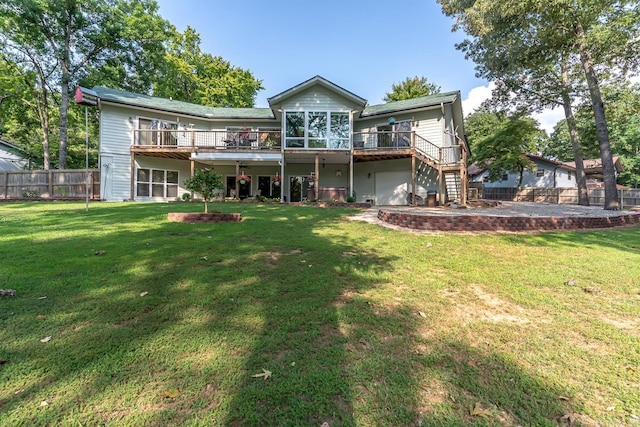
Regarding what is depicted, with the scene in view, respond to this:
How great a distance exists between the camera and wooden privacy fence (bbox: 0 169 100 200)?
14680mm

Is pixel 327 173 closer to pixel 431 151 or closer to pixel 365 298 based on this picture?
pixel 431 151

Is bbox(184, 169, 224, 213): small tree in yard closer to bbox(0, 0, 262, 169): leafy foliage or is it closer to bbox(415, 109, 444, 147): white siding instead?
bbox(415, 109, 444, 147): white siding

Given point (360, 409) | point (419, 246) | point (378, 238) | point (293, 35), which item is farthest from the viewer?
point (293, 35)

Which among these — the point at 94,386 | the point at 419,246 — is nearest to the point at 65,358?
the point at 94,386

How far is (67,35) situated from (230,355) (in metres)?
25.8

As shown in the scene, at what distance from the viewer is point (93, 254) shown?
4.15 m

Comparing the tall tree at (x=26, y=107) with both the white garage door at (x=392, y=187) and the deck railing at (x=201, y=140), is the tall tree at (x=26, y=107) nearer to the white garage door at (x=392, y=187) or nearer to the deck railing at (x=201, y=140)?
the deck railing at (x=201, y=140)

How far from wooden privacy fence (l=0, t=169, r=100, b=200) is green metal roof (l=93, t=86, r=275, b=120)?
392 cm

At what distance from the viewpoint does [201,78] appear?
2822cm

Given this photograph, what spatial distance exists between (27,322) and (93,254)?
2028 mm

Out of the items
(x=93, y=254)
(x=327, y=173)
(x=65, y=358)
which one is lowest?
(x=65, y=358)

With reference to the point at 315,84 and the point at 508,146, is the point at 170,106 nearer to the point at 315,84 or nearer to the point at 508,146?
the point at 315,84

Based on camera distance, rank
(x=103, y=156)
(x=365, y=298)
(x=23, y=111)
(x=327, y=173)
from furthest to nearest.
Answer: (x=23, y=111)
(x=327, y=173)
(x=103, y=156)
(x=365, y=298)

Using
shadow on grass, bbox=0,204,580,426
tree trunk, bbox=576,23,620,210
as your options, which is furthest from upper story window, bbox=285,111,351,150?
shadow on grass, bbox=0,204,580,426
